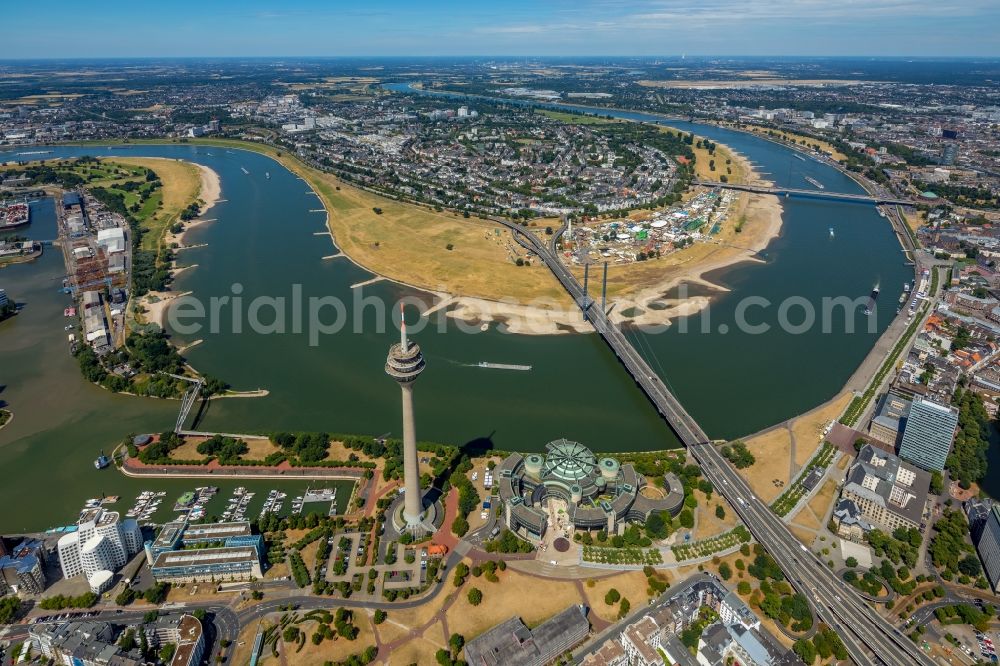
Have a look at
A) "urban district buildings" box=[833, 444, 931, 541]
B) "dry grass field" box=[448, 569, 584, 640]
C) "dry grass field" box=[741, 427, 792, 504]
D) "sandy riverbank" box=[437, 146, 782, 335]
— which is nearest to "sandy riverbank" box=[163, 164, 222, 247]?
"sandy riverbank" box=[437, 146, 782, 335]

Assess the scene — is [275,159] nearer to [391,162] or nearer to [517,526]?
[391,162]

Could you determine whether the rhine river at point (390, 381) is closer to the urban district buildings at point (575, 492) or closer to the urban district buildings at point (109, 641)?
the urban district buildings at point (575, 492)

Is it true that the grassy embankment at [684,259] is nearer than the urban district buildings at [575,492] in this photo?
No

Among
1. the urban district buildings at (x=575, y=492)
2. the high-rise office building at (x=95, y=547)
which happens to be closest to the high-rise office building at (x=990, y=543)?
the urban district buildings at (x=575, y=492)

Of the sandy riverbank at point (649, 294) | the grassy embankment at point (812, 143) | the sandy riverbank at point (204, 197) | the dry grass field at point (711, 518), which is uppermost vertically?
the grassy embankment at point (812, 143)

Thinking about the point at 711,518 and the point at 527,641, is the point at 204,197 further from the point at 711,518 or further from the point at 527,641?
the point at 527,641

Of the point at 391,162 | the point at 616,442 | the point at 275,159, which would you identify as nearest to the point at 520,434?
the point at 616,442
